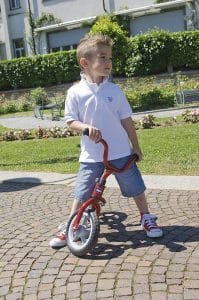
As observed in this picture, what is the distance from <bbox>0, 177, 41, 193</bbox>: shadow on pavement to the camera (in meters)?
7.26

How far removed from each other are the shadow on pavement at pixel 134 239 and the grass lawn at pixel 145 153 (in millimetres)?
2421

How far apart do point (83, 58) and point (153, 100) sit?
15536 mm

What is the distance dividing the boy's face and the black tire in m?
1.15

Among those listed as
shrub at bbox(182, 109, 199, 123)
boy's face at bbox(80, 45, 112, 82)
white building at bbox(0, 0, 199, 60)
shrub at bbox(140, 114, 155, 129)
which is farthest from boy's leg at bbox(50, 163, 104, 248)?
white building at bbox(0, 0, 199, 60)

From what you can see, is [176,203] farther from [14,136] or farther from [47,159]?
[14,136]

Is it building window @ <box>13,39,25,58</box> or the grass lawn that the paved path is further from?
building window @ <box>13,39,25,58</box>

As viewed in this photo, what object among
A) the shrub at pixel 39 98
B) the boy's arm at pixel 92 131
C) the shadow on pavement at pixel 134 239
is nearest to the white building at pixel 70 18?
the shrub at pixel 39 98

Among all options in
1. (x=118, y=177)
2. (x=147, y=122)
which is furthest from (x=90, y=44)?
(x=147, y=122)

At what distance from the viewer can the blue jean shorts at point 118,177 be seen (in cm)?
444

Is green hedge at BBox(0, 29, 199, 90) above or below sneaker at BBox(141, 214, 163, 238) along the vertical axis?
above

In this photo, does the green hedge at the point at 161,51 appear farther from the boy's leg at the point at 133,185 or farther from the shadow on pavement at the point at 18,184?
the boy's leg at the point at 133,185

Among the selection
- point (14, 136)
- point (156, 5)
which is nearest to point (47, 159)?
point (14, 136)

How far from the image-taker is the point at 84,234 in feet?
14.2

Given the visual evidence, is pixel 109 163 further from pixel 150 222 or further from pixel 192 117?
pixel 192 117
